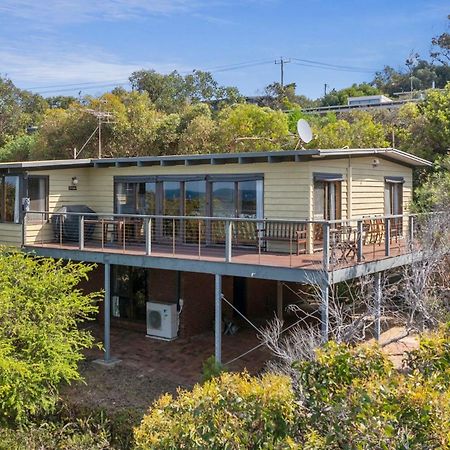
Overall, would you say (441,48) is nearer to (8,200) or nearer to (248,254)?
(248,254)

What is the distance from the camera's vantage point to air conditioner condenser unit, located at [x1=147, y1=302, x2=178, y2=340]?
610 inches

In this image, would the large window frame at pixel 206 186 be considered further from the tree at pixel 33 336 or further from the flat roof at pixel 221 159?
the tree at pixel 33 336

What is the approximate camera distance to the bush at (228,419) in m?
4.74

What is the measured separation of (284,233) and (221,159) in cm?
266

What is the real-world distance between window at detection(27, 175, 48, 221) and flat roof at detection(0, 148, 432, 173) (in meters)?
Result: 0.39

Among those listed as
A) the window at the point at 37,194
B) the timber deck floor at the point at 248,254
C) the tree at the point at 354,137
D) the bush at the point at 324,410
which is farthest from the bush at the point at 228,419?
the tree at the point at 354,137

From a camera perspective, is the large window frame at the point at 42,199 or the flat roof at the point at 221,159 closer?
the flat roof at the point at 221,159

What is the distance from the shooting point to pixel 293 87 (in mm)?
71438

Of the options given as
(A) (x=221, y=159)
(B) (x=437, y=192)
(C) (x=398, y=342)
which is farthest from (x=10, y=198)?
(B) (x=437, y=192)

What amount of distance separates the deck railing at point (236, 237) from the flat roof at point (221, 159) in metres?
1.47

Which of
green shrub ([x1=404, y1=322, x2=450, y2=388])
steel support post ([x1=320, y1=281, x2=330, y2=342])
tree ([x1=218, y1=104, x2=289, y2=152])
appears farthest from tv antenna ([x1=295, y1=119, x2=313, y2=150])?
tree ([x1=218, y1=104, x2=289, y2=152])

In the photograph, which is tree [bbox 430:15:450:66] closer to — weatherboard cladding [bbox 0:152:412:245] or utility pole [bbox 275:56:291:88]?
utility pole [bbox 275:56:291:88]

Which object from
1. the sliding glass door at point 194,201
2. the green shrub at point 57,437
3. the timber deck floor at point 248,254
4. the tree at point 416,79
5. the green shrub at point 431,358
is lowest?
the green shrub at point 57,437

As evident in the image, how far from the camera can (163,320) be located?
15.6 meters
